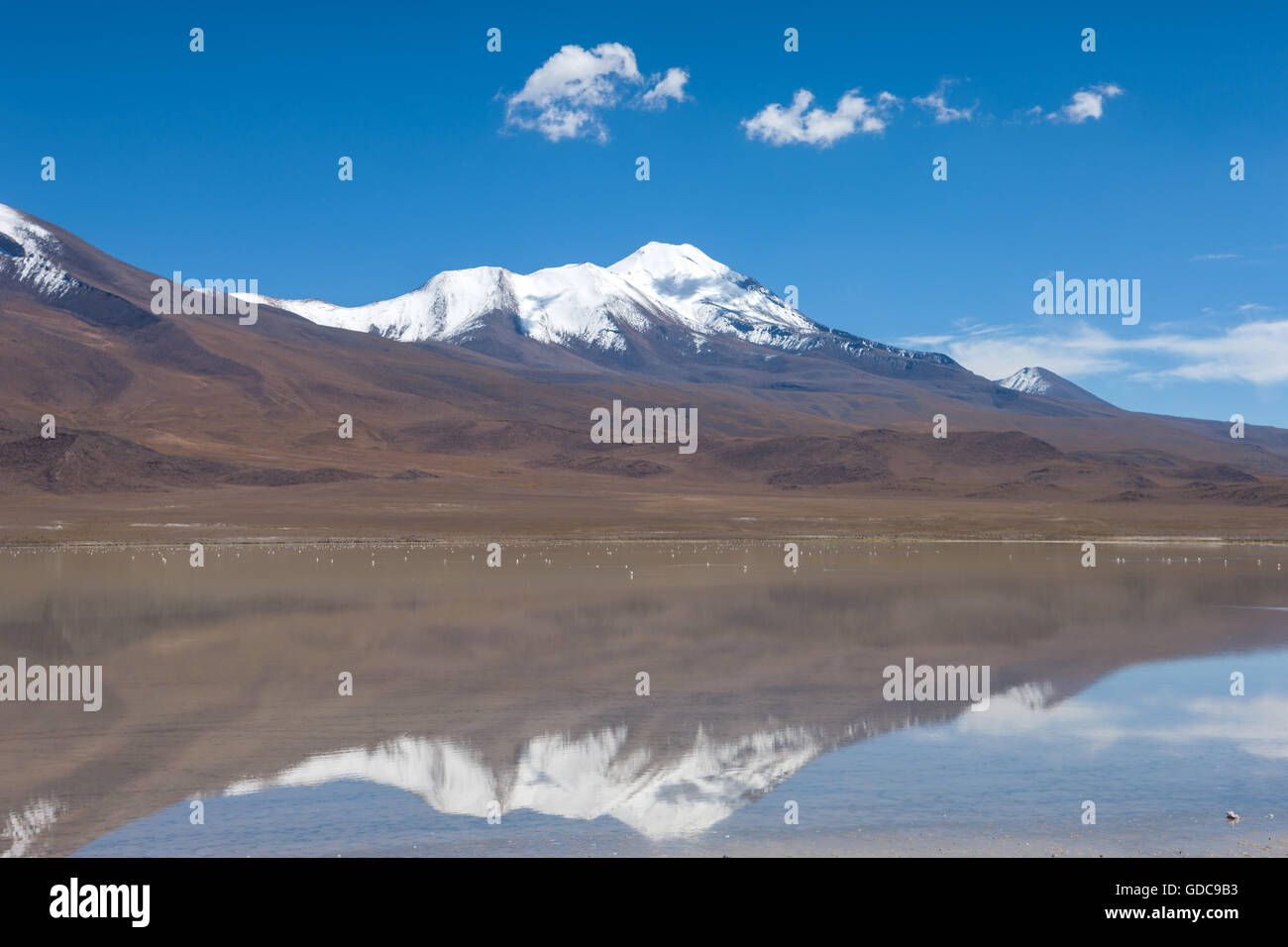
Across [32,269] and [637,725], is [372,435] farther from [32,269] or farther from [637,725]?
[637,725]

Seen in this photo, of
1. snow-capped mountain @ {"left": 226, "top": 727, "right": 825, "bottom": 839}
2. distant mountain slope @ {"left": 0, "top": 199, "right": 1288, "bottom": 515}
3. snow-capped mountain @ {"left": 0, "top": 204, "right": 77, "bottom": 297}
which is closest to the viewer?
snow-capped mountain @ {"left": 226, "top": 727, "right": 825, "bottom": 839}

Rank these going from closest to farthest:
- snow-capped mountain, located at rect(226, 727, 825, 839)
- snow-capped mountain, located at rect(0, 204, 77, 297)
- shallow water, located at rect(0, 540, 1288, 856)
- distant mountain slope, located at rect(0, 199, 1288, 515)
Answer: shallow water, located at rect(0, 540, 1288, 856), snow-capped mountain, located at rect(226, 727, 825, 839), distant mountain slope, located at rect(0, 199, 1288, 515), snow-capped mountain, located at rect(0, 204, 77, 297)

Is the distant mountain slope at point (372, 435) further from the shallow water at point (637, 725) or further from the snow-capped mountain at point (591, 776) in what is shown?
the snow-capped mountain at point (591, 776)

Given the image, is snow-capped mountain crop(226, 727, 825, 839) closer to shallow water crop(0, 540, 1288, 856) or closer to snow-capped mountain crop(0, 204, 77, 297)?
shallow water crop(0, 540, 1288, 856)

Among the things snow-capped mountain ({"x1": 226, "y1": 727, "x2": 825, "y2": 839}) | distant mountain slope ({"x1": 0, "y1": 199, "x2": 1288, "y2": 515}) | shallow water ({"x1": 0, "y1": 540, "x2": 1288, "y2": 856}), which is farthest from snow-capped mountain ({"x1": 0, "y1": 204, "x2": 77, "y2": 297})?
snow-capped mountain ({"x1": 226, "y1": 727, "x2": 825, "y2": 839})

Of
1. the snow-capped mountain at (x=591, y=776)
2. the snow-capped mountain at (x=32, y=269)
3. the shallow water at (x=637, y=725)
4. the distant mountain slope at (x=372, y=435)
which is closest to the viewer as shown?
the shallow water at (x=637, y=725)

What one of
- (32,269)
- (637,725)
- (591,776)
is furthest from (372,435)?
(591,776)

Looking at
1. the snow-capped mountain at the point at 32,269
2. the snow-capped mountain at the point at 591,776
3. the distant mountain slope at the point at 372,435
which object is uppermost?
the snow-capped mountain at the point at 32,269

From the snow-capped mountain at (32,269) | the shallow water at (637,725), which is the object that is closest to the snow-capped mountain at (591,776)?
the shallow water at (637,725)
